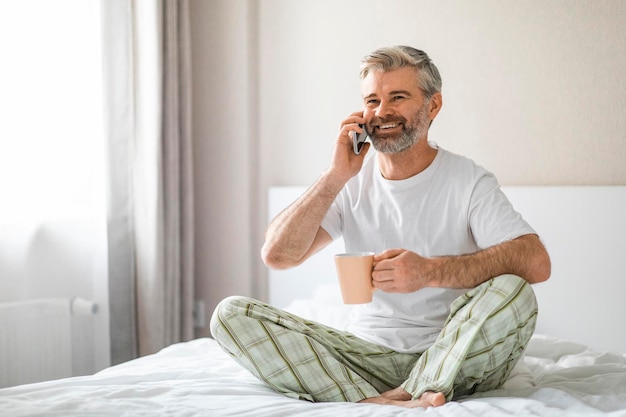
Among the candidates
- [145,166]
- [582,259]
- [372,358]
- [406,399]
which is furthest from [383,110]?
[145,166]

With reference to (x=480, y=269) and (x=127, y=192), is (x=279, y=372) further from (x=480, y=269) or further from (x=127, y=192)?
(x=127, y=192)

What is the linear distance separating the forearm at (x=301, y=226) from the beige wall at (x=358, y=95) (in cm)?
87

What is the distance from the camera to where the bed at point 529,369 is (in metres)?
1.38

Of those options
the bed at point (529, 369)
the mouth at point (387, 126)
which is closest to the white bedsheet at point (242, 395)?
the bed at point (529, 369)

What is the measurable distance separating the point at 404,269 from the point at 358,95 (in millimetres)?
1423

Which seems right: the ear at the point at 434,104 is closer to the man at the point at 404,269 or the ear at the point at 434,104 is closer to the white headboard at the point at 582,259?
the man at the point at 404,269

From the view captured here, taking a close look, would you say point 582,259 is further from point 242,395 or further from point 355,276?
point 242,395

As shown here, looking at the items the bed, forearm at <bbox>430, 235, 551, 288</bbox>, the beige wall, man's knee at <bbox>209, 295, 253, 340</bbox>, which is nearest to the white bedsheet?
the bed

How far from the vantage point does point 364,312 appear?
1.83 m

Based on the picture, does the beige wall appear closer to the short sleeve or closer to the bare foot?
the short sleeve

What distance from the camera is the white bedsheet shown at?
4.47 ft

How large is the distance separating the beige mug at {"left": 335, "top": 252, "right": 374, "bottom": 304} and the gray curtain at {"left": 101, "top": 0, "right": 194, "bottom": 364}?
5.05 ft

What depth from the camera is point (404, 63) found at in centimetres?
186

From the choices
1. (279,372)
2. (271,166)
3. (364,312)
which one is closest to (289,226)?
(364,312)
